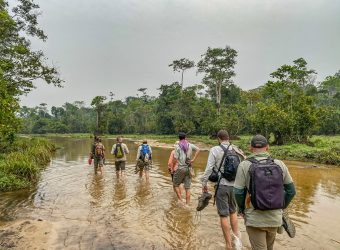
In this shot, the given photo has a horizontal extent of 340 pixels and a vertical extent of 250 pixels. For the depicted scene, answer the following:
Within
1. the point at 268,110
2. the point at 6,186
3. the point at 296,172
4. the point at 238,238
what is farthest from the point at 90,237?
the point at 268,110

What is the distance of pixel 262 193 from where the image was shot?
3475 mm

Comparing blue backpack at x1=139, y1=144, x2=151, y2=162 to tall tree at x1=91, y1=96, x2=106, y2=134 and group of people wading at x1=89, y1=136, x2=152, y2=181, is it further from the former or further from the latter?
tall tree at x1=91, y1=96, x2=106, y2=134

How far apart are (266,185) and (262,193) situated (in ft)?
0.34

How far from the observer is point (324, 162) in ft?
65.9

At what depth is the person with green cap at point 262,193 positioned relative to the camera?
11.4ft

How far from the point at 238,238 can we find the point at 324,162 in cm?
1689

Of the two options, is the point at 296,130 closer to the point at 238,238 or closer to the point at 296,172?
the point at 296,172

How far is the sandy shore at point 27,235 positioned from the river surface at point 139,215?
225mm

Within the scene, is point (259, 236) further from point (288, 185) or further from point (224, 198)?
point (224, 198)

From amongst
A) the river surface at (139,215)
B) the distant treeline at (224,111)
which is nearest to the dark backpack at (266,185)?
the river surface at (139,215)

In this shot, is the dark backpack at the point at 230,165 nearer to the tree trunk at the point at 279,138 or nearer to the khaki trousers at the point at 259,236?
the khaki trousers at the point at 259,236

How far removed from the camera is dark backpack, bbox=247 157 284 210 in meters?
3.46

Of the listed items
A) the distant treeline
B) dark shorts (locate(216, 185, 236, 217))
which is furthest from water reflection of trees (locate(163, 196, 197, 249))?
the distant treeline

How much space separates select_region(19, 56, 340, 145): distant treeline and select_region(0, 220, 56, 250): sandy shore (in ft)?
47.2
